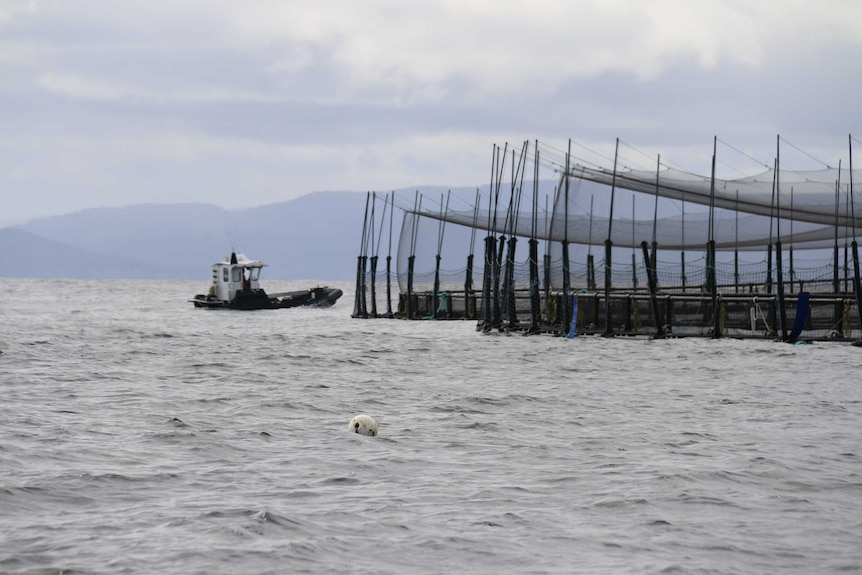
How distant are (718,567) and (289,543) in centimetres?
314

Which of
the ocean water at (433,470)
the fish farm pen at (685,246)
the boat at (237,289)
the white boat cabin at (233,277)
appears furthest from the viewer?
the white boat cabin at (233,277)

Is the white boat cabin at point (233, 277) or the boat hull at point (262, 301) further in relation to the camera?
the white boat cabin at point (233, 277)

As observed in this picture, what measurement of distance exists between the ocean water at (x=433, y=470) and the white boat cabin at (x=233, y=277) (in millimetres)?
37018

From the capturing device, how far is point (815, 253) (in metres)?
130

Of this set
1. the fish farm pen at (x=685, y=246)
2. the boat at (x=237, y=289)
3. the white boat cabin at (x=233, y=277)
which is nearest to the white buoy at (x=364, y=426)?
the fish farm pen at (x=685, y=246)

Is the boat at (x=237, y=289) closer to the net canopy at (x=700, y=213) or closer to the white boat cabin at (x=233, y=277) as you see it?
the white boat cabin at (x=233, y=277)

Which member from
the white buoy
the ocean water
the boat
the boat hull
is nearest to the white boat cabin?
the boat

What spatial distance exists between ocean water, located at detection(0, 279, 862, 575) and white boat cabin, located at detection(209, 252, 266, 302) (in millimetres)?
37018

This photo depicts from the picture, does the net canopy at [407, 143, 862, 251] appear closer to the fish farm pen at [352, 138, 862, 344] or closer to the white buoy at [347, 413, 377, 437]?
the fish farm pen at [352, 138, 862, 344]

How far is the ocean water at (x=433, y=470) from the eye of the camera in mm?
8242

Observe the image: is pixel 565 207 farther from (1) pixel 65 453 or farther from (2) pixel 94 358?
(1) pixel 65 453

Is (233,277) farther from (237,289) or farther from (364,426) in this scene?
(364,426)

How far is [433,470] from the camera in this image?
11547mm

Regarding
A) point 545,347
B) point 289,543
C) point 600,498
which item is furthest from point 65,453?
point 545,347
